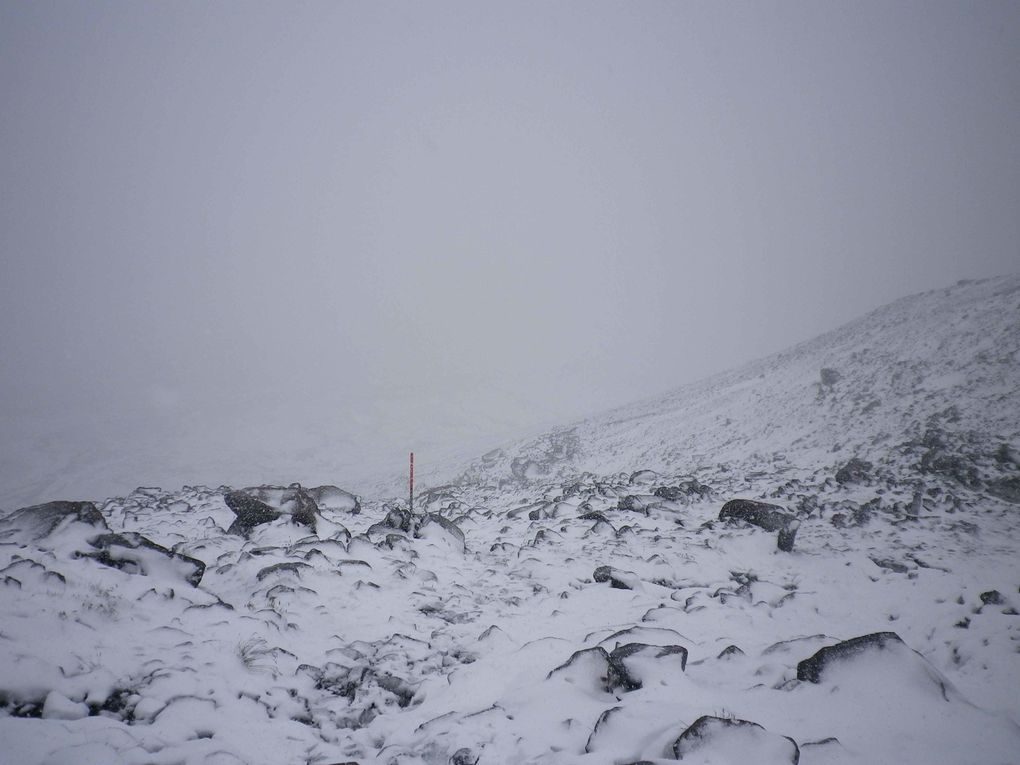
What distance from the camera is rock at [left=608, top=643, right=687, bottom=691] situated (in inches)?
177

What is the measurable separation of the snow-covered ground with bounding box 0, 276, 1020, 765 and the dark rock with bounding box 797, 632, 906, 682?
2cm

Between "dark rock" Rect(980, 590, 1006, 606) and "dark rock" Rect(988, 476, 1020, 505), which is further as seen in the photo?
"dark rock" Rect(988, 476, 1020, 505)

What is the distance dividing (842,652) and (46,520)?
36.5 ft

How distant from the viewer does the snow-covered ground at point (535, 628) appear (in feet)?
12.0

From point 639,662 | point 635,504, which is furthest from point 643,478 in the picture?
point 639,662

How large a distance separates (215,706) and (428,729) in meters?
1.90

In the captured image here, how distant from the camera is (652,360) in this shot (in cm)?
11925

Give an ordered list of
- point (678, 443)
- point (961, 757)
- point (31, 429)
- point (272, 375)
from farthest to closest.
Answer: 1. point (272, 375)
2. point (31, 429)
3. point (678, 443)
4. point (961, 757)

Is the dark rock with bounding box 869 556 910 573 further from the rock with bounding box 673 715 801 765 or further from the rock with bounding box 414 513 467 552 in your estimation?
the rock with bounding box 414 513 467 552

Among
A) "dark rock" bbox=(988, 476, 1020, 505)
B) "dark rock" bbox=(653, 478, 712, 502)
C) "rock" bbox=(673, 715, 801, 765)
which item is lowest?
"dark rock" bbox=(988, 476, 1020, 505)

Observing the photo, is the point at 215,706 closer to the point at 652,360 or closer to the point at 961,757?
the point at 961,757

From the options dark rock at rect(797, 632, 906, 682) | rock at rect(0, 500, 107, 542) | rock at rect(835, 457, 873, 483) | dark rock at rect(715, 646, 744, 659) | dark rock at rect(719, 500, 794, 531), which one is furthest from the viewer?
rock at rect(835, 457, 873, 483)

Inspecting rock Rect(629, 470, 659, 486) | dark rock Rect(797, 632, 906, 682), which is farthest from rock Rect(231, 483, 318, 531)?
rock Rect(629, 470, 659, 486)

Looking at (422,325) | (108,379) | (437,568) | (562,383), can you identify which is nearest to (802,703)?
(437,568)
